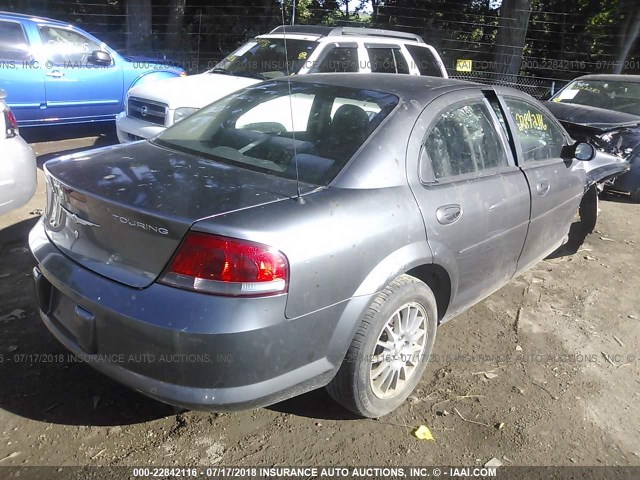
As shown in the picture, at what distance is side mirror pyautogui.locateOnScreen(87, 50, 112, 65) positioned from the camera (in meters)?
7.99

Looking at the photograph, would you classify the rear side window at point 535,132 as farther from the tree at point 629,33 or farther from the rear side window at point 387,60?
the tree at point 629,33

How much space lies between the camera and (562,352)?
3.66 meters

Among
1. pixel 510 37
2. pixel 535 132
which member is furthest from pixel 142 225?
pixel 510 37

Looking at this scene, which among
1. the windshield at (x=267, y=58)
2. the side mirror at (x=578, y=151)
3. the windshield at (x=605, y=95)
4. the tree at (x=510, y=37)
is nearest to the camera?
the side mirror at (x=578, y=151)

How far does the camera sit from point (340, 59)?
7.30 m

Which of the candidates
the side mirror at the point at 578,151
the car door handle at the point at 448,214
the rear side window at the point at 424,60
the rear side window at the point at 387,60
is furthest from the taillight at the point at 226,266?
the rear side window at the point at 424,60

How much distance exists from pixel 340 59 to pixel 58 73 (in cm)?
388

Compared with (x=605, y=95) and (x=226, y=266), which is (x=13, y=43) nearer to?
(x=226, y=266)

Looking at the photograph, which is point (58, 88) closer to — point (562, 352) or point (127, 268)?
point (127, 268)

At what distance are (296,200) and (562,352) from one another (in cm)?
227

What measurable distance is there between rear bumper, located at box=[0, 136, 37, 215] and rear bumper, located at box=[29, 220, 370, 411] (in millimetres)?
1981

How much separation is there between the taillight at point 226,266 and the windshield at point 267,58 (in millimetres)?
5215

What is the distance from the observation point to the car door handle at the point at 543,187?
380 centimetres

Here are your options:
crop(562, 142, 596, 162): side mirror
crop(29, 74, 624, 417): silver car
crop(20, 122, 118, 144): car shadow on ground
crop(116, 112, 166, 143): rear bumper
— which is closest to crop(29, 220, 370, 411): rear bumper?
crop(29, 74, 624, 417): silver car
